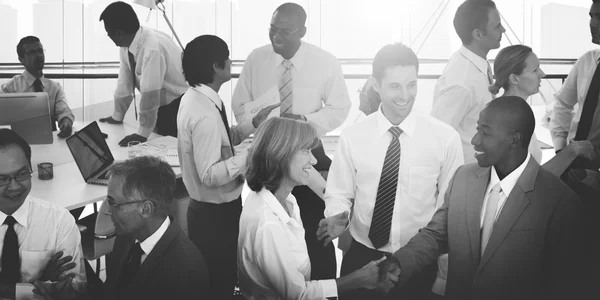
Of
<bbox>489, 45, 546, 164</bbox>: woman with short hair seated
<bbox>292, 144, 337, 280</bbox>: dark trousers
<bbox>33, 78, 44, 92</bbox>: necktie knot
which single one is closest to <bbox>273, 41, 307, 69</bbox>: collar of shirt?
<bbox>292, 144, 337, 280</bbox>: dark trousers

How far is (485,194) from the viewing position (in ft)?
7.41

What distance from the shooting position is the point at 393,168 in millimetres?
2660

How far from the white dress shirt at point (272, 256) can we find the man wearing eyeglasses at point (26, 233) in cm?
70

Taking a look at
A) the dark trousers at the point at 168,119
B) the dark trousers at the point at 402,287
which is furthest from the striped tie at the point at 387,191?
the dark trousers at the point at 168,119

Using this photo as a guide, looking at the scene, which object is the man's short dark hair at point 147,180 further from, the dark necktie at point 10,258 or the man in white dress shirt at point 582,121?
the man in white dress shirt at point 582,121

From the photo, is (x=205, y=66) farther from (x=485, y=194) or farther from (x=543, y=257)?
(x=543, y=257)

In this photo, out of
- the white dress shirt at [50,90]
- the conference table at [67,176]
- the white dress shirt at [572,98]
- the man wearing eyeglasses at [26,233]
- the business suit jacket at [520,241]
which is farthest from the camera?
the white dress shirt at [50,90]

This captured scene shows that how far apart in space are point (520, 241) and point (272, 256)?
760mm

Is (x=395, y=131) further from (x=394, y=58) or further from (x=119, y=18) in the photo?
(x=119, y=18)

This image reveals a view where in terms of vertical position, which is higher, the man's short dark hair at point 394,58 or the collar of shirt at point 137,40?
the collar of shirt at point 137,40

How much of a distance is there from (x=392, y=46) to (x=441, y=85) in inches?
31.4

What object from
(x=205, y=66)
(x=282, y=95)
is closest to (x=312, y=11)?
(x=282, y=95)

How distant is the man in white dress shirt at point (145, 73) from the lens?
A: 191 inches

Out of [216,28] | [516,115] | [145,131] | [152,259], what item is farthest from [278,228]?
[216,28]
